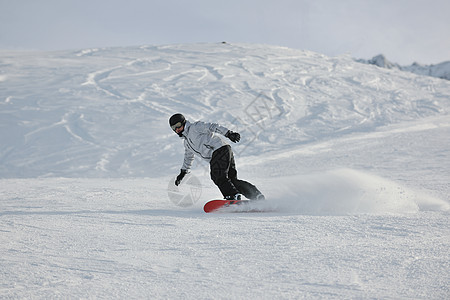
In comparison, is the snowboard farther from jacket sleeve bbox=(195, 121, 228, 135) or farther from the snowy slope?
the snowy slope

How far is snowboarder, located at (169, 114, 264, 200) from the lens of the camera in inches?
166

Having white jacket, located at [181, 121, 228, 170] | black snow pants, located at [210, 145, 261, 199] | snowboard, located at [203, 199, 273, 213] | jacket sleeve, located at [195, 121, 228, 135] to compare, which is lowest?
snowboard, located at [203, 199, 273, 213]

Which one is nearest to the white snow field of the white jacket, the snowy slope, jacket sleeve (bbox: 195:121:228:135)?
the white jacket

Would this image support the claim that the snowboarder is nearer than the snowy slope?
Yes

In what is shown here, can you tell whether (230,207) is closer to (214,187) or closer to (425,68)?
(214,187)

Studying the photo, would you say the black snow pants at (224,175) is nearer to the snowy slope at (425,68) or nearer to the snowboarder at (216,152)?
the snowboarder at (216,152)

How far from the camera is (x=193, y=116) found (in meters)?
12.5

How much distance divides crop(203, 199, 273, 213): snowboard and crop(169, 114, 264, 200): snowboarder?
0.61 ft

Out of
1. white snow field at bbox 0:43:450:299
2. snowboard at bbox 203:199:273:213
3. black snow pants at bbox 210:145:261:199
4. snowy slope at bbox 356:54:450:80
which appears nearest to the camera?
white snow field at bbox 0:43:450:299

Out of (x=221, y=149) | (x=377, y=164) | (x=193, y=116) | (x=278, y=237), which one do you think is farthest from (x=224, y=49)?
(x=278, y=237)

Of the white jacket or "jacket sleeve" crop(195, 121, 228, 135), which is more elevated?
"jacket sleeve" crop(195, 121, 228, 135)

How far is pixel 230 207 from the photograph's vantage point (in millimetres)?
3967

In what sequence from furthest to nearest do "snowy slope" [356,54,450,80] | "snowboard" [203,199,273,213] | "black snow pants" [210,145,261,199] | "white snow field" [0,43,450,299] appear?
"snowy slope" [356,54,450,80]
"black snow pants" [210,145,261,199]
"snowboard" [203,199,273,213]
"white snow field" [0,43,450,299]

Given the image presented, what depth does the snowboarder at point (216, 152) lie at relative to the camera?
13.9ft
